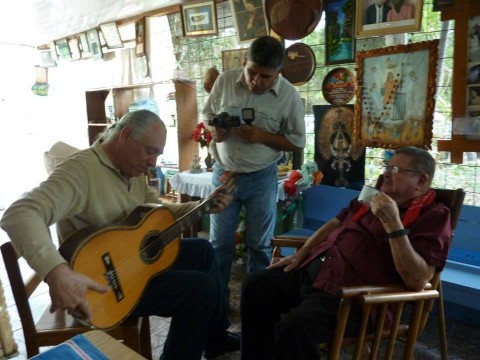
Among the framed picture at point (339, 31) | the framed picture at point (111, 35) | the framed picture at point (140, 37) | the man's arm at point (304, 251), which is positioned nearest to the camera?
the man's arm at point (304, 251)

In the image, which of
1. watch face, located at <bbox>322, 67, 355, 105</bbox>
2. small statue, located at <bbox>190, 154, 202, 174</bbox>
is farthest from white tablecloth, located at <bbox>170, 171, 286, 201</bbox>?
watch face, located at <bbox>322, 67, 355, 105</bbox>

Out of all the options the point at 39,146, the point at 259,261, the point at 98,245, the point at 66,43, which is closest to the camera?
the point at 98,245

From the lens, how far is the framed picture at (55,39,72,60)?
525 cm

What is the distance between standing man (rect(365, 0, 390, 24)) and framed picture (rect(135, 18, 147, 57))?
2632 millimetres

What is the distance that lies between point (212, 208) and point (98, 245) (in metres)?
0.71

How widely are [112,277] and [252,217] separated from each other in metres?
1.09

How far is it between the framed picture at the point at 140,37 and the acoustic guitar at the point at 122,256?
10.6 feet

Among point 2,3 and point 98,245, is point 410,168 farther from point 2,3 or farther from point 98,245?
point 2,3

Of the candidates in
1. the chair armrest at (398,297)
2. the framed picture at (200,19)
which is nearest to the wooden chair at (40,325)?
the chair armrest at (398,297)

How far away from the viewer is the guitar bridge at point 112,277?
1279mm

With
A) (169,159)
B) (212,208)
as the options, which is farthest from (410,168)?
(169,159)

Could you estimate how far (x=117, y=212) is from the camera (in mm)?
1500

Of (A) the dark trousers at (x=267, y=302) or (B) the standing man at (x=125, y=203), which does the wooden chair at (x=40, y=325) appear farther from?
(A) the dark trousers at (x=267, y=302)

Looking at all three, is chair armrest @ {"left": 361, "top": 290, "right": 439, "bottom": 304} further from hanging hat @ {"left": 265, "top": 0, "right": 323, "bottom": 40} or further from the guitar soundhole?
hanging hat @ {"left": 265, "top": 0, "right": 323, "bottom": 40}
